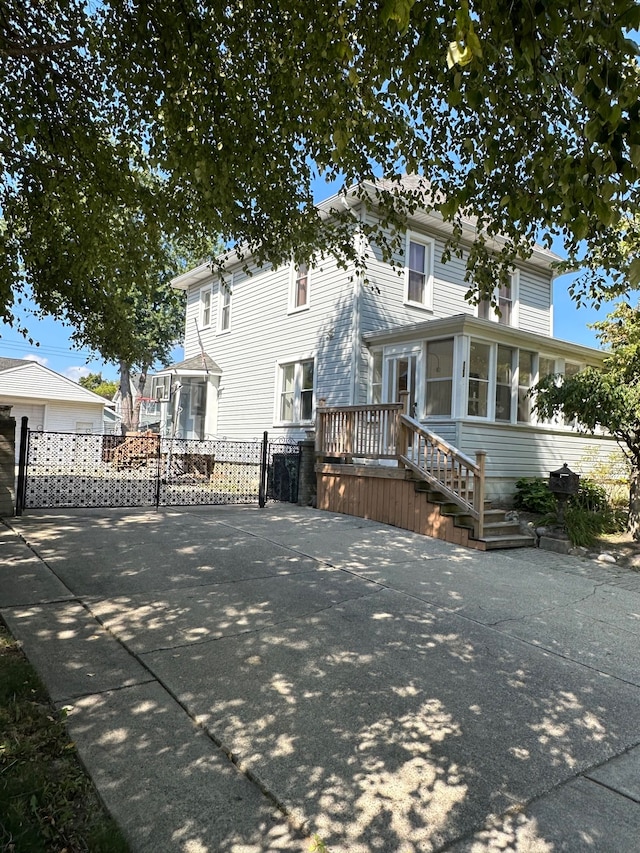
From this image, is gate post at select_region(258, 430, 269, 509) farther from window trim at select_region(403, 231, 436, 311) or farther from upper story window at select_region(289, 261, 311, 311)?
window trim at select_region(403, 231, 436, 311)

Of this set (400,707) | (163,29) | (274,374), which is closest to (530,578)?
(400,707)

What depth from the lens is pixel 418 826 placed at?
7.06 feet

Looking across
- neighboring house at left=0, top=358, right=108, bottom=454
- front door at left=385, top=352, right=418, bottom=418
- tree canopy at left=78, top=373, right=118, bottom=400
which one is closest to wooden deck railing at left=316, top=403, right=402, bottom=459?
front door at left=385, top=352, right=418, bottom=418

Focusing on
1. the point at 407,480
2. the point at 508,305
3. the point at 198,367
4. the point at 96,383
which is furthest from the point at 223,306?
the point at 96,383

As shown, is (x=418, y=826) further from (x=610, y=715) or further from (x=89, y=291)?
(x=89, y=291)

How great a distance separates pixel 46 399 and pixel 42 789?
92.6 ft

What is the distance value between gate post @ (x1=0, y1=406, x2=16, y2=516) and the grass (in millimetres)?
5738

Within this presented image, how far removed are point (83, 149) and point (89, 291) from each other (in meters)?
2.49

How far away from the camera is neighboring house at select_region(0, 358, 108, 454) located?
87.2ft

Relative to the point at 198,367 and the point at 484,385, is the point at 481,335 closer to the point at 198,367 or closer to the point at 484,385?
the point at 484,385

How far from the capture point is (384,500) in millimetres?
9477

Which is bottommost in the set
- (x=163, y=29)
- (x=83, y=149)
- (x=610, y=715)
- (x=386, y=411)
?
(x=610, y=715)

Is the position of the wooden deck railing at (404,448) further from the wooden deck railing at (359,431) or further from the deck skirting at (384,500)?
the deck skirting at (384,500)

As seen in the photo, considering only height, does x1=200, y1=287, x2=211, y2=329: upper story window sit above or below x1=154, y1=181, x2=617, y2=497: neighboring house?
above
